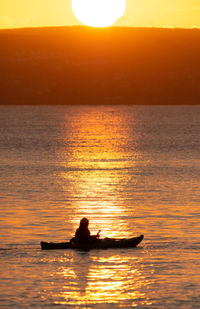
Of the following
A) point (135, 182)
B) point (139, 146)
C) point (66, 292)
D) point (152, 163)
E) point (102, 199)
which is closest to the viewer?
point (66, 292)

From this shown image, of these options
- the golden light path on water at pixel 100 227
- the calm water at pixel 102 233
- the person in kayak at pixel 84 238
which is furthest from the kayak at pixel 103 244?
the golden light path on water at pixel 100 227

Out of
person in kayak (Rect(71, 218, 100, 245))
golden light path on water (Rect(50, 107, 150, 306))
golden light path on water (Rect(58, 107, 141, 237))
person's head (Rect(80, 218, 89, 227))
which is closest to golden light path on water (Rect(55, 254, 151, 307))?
golden light path on water (Rect(50, 107, 150, 306))

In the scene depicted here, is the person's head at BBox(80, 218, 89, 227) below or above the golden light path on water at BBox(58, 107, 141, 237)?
below

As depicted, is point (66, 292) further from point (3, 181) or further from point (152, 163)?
point (152, 163)

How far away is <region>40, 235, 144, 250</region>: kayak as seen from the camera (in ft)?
97.6

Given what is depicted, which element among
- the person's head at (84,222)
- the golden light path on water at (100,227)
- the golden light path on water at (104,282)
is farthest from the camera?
the person's head at (84,222)

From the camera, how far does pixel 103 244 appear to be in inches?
1186

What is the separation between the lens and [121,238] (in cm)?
3136

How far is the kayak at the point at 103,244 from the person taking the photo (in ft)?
97.6

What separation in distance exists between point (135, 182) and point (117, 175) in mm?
5202

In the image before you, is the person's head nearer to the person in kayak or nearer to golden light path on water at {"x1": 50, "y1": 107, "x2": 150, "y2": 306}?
the person in kayak

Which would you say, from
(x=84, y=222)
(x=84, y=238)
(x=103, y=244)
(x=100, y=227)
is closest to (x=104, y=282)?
(x=84, y=222)

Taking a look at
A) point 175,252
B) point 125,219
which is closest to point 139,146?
point 125,219

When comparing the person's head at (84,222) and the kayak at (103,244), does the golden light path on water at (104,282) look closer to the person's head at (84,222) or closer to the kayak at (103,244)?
the kayak at (103,244)
